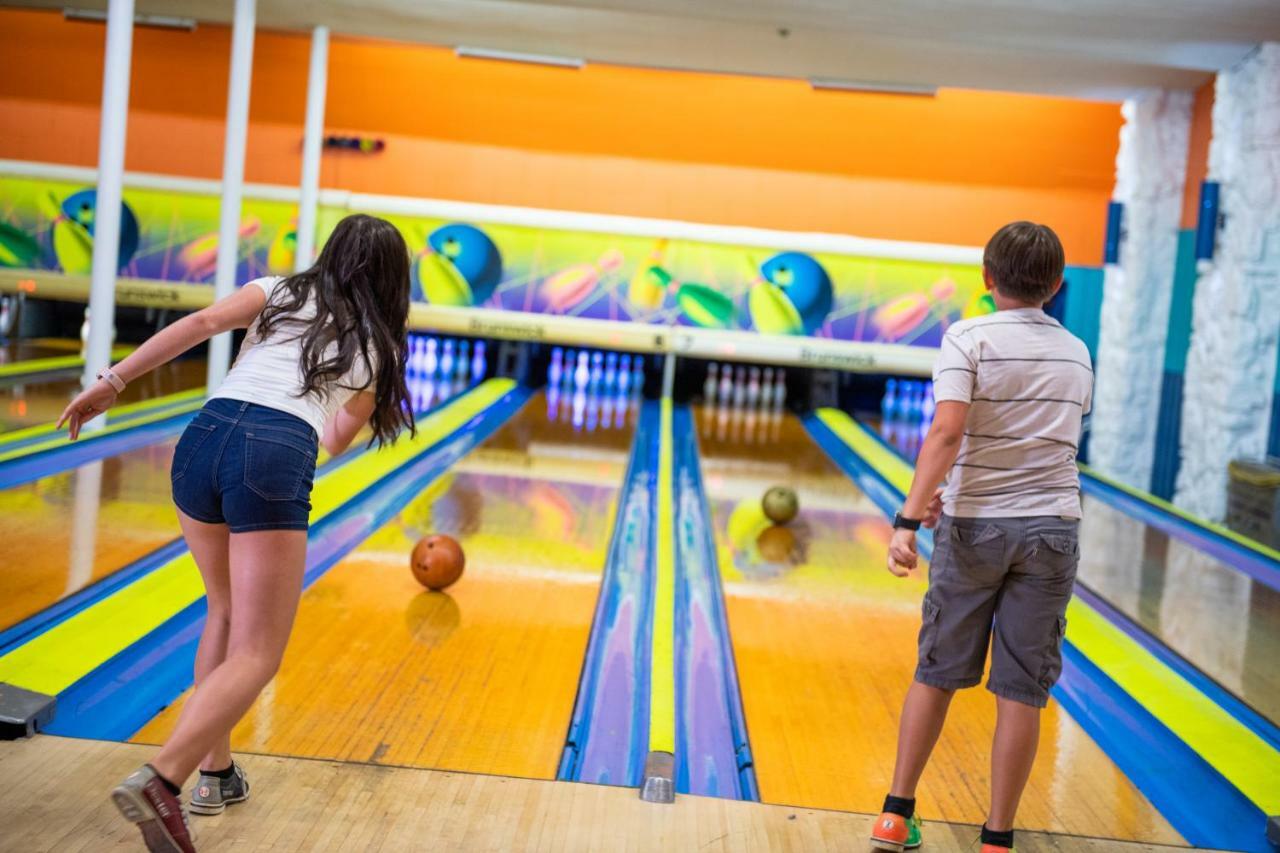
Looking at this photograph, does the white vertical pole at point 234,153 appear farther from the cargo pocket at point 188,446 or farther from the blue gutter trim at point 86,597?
the cargo pocket at point 188,446

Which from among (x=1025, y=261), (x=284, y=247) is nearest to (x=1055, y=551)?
(x=1025, y=261)

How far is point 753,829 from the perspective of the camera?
2.75 m

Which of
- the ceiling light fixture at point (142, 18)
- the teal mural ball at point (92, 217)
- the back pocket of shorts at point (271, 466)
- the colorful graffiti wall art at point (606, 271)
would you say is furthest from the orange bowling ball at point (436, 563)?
the teal mural ball at point (92, 217)

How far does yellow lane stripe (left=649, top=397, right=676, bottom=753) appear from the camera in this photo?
3398 millimetres

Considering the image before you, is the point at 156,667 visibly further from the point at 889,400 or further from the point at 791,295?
the point at 889,400

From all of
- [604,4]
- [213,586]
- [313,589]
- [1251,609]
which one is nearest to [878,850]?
[213,586]

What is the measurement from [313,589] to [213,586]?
209 cm

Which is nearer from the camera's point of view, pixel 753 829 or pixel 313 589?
pixel 753 829

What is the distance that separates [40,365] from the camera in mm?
9156

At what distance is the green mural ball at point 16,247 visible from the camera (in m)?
10.4

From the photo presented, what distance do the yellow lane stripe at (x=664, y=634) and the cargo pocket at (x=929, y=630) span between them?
2.64ft

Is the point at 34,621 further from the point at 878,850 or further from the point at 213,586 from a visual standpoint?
the point at 878,850

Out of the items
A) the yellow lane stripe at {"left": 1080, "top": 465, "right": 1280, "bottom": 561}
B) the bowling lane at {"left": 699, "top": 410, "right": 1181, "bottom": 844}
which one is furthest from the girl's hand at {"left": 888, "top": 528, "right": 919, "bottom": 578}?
the yellow lane stripe at {"left": 1080, "top": 465, "right": 1280, "bottom": 561}

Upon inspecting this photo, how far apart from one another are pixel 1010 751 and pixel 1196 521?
5.06 m
